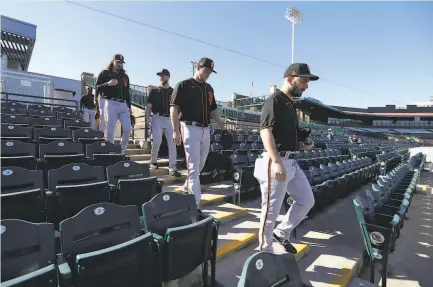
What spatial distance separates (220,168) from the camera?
574cm

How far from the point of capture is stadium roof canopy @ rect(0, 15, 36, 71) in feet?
52.3

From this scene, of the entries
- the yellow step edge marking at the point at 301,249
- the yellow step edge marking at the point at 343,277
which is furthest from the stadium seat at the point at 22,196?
the yellow step edge marking at the point at 343,277

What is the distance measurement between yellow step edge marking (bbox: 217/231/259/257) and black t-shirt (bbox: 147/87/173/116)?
9.06ft

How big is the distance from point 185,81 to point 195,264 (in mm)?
2186

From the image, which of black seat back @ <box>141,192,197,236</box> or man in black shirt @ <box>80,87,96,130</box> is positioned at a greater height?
man in black shirt @ <box>80,87,96,130</box>

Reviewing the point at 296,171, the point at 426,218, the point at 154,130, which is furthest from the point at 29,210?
the point at 426,218

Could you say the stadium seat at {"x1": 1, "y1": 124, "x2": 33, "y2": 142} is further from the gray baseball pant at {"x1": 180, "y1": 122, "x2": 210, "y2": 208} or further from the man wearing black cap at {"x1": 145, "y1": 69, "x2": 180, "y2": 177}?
the gray baseball pant at {"x1": 180, "y1": 122, "x2": 210, "y2": 208}

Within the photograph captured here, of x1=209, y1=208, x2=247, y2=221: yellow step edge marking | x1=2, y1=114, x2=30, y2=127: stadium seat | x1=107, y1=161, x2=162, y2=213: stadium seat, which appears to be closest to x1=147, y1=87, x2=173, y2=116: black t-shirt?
x1=107, y1=161, x2=162, y2=213: stadium seat

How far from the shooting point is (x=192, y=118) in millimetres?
3467

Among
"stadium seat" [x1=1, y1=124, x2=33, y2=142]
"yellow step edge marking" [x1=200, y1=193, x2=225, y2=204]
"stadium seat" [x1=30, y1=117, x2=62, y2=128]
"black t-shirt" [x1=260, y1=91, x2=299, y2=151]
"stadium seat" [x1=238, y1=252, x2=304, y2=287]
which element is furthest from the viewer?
"stadium seat" [x1=30, y1=117, x2=62, y2=128]

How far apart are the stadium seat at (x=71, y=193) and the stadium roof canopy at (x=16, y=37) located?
1693 centimetres

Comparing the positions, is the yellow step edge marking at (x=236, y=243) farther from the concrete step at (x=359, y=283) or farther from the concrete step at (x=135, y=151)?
the concrete step at (x=135, y=151)

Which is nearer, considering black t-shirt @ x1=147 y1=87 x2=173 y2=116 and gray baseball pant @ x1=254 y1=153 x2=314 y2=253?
gray baseball pant @ x1=254 y1=153 x2=314 y2=253

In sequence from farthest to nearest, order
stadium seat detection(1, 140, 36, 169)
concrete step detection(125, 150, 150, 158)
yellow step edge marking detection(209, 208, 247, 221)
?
concrete step detection(125, 150, 150, 158) < yellow step edge marking detection(209, 208, 247, 221) < stadium seat detection(1, 140, 36, 169)
